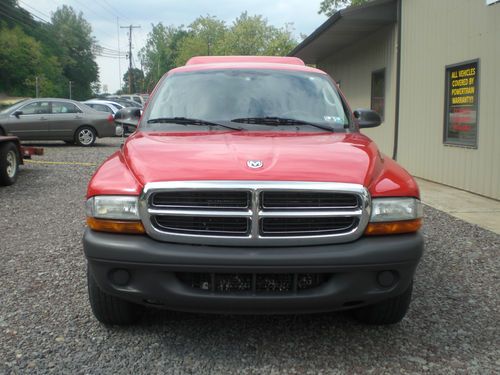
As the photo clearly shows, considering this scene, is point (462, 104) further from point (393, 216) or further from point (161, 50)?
point (161, 50)

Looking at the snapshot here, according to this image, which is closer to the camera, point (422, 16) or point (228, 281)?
point (228, 281)

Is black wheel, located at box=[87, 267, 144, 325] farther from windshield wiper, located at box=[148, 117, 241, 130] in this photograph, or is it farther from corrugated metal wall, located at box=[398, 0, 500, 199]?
corrugated metal wall, located at box=[398, 0, 500, 199]

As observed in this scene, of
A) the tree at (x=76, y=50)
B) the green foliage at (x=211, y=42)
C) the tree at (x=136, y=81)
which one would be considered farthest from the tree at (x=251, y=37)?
the tree at (x=136, y=81)

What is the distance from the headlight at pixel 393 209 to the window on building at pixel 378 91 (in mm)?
10647

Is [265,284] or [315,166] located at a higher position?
[315,166]

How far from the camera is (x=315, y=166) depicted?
124 inches

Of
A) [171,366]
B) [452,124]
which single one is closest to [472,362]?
[171,366]

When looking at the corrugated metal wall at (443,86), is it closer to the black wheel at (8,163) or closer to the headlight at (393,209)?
the headlight at (393,209)

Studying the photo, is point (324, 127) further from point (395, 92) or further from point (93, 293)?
point (395, 92)

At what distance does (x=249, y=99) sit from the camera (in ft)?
14.4

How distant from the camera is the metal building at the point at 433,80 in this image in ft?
28.7

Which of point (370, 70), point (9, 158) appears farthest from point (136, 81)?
point (9, 158)

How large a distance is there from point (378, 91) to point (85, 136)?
9093mm

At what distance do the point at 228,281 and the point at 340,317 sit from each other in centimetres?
116
